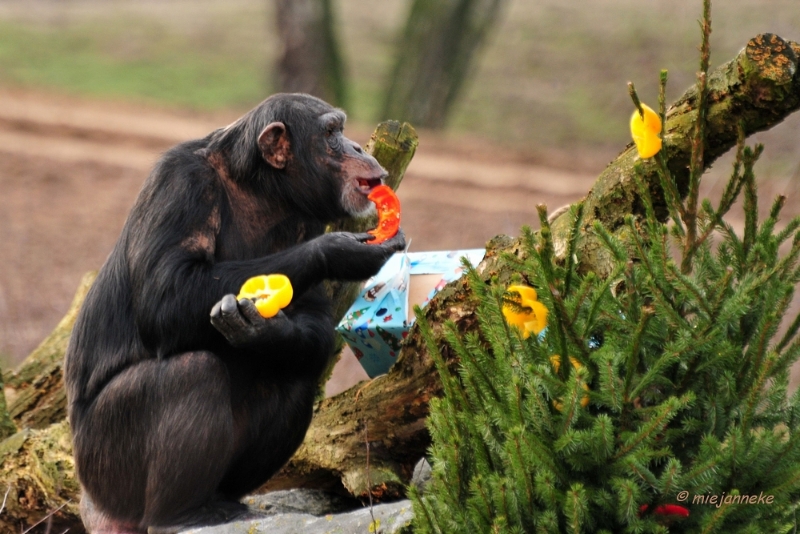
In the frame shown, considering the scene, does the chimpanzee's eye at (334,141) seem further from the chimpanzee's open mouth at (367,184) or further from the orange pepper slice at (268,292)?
the orange pepper slice at (268,292)

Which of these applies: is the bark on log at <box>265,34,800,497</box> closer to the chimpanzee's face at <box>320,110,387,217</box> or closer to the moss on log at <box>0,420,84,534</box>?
the chimpanzee's face at <box>320,110,387,217</box>

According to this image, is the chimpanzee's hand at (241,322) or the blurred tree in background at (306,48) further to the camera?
the blurred tree in background at (306,48)

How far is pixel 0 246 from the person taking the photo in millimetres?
14883

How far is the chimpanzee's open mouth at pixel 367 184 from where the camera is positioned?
15.3 ft

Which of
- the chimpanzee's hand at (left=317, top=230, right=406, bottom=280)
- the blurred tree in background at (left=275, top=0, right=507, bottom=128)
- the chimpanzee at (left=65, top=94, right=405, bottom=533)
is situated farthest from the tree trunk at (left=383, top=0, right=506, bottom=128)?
the chimpanzee's hand at (left=317, top=230, right=406, bottom=280)

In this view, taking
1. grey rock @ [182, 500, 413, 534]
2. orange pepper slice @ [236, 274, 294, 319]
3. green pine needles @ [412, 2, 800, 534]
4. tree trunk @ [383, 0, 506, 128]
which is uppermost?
tree trunk @ [383, 0, 506, 128]

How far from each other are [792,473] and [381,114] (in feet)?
56.3

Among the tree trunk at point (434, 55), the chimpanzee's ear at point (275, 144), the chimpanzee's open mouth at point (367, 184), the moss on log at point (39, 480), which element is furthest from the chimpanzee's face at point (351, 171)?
the tree trunk at point (434, 55)

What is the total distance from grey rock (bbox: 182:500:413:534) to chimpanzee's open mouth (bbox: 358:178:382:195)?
160cm

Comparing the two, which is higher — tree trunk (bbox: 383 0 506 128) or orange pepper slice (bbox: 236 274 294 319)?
tree trunk (bbox: 383 0 506 128)

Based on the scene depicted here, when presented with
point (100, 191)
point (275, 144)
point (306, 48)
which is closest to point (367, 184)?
point (275, 144)

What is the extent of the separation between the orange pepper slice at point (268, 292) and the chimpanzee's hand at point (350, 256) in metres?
0.33

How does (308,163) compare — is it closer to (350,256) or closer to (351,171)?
(351,171)

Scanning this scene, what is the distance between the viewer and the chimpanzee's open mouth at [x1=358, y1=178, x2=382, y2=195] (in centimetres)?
466
